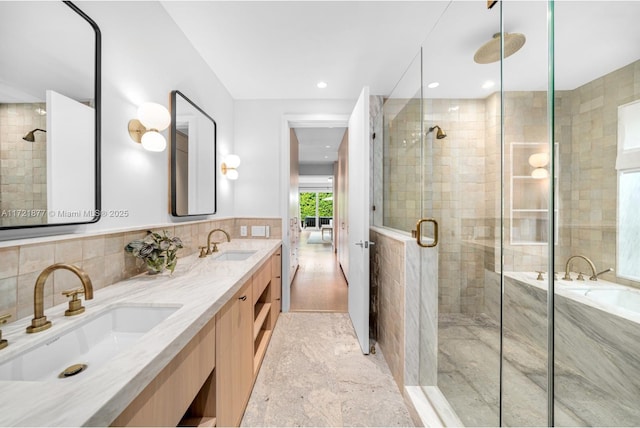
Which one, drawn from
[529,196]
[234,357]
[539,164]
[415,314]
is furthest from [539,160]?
[234,357]

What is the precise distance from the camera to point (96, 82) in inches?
44.5

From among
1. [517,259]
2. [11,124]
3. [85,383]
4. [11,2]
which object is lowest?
[85,383]

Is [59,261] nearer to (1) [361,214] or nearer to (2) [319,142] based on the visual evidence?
(1) [361,214]

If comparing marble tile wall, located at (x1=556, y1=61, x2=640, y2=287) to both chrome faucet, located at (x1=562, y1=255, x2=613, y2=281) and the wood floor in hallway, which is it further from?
the wood floor in hallway

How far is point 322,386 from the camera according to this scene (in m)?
1.72

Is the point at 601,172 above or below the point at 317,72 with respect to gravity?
below

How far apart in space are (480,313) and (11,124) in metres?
1.97

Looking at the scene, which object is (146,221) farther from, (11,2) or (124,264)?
(11,2)

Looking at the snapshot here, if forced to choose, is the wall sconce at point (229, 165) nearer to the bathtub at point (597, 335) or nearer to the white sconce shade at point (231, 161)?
the white sconce shade at point (231, 161)

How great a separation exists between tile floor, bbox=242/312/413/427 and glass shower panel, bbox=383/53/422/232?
1098 mm

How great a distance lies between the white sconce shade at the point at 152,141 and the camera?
4.55 ft

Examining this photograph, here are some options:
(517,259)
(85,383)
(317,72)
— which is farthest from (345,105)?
(85,383)

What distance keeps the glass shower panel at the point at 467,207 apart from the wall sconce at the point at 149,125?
63.5 inches

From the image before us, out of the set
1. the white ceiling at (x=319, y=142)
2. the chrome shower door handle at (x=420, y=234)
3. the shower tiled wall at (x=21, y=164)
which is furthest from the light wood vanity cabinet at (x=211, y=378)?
the white ceiling at (x=319, y=142)
